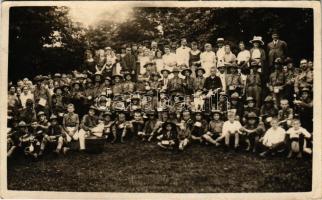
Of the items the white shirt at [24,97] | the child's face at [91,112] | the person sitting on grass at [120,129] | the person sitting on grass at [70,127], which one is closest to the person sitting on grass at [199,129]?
the person sitting on grass at [120,129]

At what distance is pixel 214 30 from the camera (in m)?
5.62

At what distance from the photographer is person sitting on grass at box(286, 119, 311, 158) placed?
5523mm

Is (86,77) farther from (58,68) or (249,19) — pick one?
(249,19)

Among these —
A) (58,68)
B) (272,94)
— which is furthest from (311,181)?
(58,68)

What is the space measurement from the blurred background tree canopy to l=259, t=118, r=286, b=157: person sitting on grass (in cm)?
85

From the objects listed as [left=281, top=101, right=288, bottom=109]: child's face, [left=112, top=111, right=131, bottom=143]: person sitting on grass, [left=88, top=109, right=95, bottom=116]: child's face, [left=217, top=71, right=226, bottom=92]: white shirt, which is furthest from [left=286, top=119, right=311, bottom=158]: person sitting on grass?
[left=88, top=109, right=95, bottom=116]: child's face

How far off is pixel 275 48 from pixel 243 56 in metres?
0.38

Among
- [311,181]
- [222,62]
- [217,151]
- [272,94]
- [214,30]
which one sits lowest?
[311,181]

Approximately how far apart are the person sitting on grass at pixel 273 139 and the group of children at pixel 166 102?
1cm

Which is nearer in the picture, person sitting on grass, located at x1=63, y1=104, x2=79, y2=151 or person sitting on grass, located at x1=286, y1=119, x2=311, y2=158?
person sitting on grass, located at x1=286, y1=119, x2=311, y2=158

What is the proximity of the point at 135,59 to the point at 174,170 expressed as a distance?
1.40 m

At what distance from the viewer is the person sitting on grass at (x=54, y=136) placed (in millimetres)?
5629

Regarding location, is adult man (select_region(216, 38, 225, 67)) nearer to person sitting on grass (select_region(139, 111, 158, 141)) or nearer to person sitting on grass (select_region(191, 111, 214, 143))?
person sitting on grass (select_region(191, 111, 214, 143))

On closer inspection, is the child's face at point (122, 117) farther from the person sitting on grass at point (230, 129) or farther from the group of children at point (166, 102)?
the person sitting on grass at point (230, 129)
